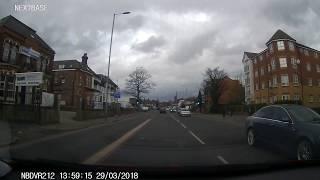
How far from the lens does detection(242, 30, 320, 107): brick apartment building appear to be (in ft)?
216

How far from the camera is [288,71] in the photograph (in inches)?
2606

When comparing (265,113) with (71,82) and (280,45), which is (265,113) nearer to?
(280,45)

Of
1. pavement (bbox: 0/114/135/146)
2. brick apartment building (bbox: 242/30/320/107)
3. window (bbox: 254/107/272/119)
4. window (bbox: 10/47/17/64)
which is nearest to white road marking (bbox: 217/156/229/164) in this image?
window (bbox: 254/107/272/119)

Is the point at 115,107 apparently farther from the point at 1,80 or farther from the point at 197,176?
the point at 197,176

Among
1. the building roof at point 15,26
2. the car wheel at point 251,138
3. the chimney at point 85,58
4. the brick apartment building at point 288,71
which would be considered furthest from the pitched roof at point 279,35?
the car wheel at point 251,138

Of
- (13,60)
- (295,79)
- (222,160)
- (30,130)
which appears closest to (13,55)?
(13,60)

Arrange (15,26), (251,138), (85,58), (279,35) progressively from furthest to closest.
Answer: (85,58), (279,35), (15,26), (251,138)

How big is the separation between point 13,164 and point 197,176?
2.35m

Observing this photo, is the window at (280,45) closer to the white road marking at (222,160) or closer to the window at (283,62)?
the window at (283,62)

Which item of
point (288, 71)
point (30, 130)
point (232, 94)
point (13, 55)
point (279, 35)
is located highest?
point (279, 35)

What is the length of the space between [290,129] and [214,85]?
269 feet

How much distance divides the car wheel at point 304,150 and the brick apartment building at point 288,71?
5549cm

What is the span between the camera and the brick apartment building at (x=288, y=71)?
2596 inches

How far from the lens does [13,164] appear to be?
4.78 metres
